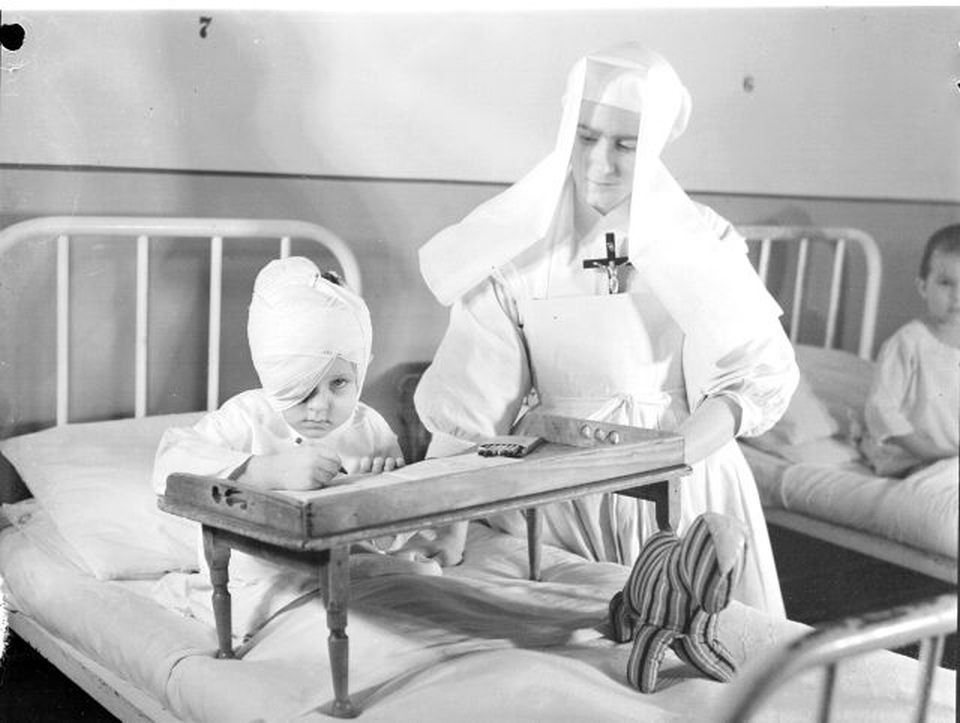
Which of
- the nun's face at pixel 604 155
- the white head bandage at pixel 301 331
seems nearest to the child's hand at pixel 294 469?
the white head bandage at pixel 301 331

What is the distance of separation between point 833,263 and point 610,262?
125 centimetres

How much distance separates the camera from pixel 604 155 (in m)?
2.07

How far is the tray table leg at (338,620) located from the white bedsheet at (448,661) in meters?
0.03

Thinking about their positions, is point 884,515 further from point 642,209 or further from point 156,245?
point 156,245

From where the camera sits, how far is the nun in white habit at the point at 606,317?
2.10m

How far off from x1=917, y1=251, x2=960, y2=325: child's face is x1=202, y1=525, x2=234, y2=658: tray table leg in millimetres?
1638

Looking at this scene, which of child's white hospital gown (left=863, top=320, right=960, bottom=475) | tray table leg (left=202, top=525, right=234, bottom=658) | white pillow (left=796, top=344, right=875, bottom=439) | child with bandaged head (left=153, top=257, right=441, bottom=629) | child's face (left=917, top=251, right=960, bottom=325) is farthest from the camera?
white pillow (left=796, top=344, right=875, bottom=439)

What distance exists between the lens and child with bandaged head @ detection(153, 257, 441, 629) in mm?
1815

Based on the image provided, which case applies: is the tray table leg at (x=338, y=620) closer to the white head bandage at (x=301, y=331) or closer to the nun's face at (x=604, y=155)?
the white head bandage at (x=301, y=331)

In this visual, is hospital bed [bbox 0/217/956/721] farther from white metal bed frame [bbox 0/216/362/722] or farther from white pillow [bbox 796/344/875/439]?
white pillow [bbox 796/344/875/439]

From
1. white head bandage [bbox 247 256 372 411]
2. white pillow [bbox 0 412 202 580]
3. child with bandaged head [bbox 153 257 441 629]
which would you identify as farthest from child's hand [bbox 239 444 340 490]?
white pillow [bbox 0 412 202 580]

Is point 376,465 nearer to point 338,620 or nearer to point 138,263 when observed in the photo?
point 338,620

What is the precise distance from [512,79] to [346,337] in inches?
22.1

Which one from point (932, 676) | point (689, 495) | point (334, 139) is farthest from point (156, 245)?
point (932, 676)
